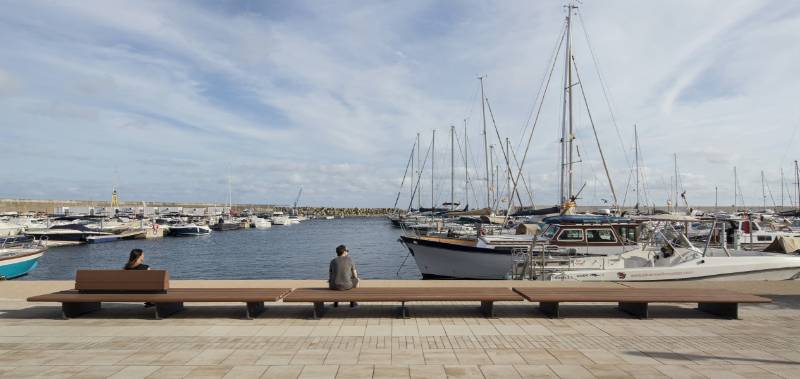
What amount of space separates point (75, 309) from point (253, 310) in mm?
3004

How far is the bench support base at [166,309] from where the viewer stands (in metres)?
9.46

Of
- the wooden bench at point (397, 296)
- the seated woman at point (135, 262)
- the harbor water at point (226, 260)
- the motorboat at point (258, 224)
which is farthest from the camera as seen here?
the motorboat at point (258, 224)

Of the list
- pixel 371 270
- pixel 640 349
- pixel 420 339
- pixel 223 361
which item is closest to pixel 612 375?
pixel 640 349

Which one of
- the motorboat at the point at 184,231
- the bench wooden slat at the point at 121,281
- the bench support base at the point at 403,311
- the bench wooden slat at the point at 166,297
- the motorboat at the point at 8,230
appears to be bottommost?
the motorboat at the point at 184,231

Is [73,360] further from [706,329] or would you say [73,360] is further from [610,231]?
[610,231]

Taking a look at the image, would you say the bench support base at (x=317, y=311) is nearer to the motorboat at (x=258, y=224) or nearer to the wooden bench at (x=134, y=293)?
the wooden bench at (x=134, y=293)

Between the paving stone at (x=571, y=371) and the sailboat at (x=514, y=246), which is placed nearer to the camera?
the paving stone at (x=571, y=371)

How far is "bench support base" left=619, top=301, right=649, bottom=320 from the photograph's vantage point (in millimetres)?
9672

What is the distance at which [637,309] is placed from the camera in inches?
386


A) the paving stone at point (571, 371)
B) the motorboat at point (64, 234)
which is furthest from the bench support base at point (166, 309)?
the motorboat at point (64, 234)

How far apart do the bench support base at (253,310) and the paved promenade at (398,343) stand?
20 cm

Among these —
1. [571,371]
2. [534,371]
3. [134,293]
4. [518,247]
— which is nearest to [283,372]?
[534,371]

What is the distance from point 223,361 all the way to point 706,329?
7.35 meters

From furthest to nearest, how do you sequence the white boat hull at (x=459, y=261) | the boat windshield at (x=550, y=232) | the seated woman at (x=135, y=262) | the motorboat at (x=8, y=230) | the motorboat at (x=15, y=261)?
the motorboat at (x=8, y=230) < the motorboat at (x=15, y=261) < the white boat hull at (x=459, y=261) < the boat windshield at (x=550, y=232) < the seated woman at (x=135, y=262)
